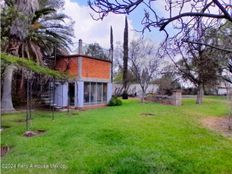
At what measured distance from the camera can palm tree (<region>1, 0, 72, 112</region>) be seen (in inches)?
650

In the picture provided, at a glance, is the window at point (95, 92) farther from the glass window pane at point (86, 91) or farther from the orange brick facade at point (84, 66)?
the orange brick facade at point (84, 66)

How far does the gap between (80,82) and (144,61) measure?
1261cm

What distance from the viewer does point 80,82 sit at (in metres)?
22.8

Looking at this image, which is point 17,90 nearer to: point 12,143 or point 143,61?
point 12,143

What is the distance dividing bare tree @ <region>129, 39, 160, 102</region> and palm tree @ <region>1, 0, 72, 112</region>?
36.9 ft

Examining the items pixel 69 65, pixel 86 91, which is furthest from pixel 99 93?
pixel 69 65

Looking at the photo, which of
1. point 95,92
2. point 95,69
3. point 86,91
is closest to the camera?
point 86,91

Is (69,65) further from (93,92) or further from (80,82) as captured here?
(93,92)

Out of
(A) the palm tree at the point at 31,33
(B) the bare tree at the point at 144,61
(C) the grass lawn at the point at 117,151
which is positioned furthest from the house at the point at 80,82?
(C) the grass lawn at the point at 117,151

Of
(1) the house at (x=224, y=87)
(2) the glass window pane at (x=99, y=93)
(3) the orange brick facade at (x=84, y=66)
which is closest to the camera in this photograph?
(1) the house at (x=224, y=87)

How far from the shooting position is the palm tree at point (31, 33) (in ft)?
54.1

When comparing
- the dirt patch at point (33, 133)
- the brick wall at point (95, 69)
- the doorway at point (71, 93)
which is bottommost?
the dirt patch at point (33, 133)

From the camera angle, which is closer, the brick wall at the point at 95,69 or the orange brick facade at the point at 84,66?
the orange brick facade at the point at 84,66

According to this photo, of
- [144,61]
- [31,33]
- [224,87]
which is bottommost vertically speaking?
[224,87]
